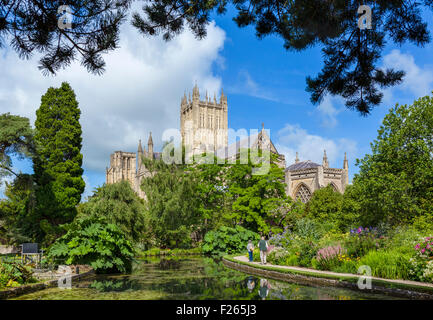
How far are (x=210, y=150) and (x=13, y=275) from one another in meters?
76.5

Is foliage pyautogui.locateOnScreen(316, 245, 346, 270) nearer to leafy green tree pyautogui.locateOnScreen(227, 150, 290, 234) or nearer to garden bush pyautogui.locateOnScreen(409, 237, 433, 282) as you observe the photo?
garden bush pyautogui.locateOnScreen(409, 237, 433, 282)

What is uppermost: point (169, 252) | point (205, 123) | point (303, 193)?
point (205, 123)

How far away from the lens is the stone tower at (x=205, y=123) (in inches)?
3440

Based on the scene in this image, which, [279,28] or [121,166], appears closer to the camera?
[279,28]

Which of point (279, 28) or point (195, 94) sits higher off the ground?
point (195, 94)

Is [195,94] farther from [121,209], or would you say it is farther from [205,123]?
[121,209]

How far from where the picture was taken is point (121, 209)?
26.0m

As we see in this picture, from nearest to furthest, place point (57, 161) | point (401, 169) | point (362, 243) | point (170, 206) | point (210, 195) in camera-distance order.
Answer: point (362, 243) < point (401, 169) < point (57, 161) < point (170, 206) < point (210, 195)

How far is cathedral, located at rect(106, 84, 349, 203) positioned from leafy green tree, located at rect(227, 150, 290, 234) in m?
18.7

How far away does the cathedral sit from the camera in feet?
163

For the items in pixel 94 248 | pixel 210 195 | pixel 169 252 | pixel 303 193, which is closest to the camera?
pixel 94 248

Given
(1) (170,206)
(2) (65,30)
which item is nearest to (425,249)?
(2) (65,30)

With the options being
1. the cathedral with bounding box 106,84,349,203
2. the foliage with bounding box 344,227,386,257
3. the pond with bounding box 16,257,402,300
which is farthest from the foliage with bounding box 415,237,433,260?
the cathedral with bounding box 106,84,349,203
